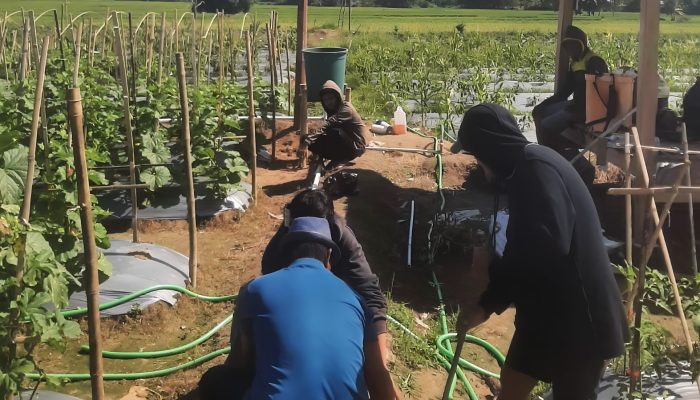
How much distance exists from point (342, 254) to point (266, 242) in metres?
2.73

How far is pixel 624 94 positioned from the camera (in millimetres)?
6602

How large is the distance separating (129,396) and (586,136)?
4.99 metres

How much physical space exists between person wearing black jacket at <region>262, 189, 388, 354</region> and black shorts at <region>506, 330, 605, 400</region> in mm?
668

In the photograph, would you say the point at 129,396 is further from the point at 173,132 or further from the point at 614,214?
the point at 614,214

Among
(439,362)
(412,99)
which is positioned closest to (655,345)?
(439,362)

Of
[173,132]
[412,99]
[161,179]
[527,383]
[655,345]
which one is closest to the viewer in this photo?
[527,383]

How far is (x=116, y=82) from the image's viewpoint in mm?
7621

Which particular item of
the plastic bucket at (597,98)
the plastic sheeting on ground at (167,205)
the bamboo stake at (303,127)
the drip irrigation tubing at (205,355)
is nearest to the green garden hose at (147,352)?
the drip irrigation tubing at (205,355)

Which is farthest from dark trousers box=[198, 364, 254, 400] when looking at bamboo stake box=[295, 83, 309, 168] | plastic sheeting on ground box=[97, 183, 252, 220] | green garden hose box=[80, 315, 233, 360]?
bamboo stake box=[295, 83, 309, 168]

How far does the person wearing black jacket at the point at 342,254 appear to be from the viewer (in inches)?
121

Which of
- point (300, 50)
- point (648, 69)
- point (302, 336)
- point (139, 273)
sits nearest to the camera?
point (302, 336)

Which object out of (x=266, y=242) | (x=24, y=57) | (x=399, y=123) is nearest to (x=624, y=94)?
(x=399, y=123)

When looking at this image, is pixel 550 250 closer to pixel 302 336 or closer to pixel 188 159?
pixel 302 336

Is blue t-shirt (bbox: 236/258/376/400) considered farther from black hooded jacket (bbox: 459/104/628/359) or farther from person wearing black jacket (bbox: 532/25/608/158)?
person wearing black jacket (bbox: 532/25/608/158)
